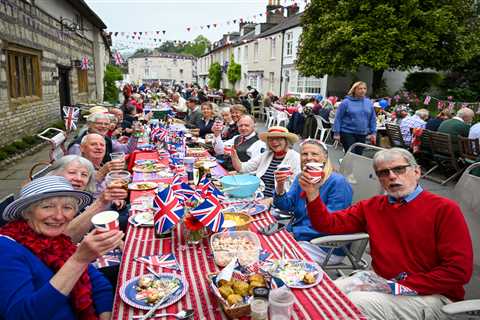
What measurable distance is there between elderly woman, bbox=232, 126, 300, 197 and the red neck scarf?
2364 millimetres

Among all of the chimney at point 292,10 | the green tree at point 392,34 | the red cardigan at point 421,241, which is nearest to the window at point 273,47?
the chimney at point 292,10

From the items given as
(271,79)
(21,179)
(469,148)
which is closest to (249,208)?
(469,148)

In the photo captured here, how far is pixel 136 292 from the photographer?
1.76 m

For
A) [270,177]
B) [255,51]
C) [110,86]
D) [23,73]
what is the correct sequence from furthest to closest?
[255,51] → [110,86] → [23,73] → [270,177]

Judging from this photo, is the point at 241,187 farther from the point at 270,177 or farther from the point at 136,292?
the point at 136,292

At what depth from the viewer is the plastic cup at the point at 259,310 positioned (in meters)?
1.48

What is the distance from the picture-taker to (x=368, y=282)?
231 centimetres

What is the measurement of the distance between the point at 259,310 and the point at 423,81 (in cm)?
2537

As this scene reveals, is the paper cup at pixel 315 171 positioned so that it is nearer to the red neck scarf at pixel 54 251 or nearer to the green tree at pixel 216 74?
the red neck scarf at pixel 54 251

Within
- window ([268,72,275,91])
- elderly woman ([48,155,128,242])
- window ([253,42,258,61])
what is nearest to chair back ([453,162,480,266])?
elderly woman ([48,155,128,242])

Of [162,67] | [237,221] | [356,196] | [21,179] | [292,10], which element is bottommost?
[21,179]

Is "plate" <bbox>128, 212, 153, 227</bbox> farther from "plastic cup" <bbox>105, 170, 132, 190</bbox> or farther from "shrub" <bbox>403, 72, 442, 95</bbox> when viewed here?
"shrub" <bbox>403, 72, 442, 95</bbox>

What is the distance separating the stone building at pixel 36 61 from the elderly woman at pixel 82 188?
7.37 meters

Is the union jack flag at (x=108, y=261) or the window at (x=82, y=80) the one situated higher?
the window at (x=82, y=80)
